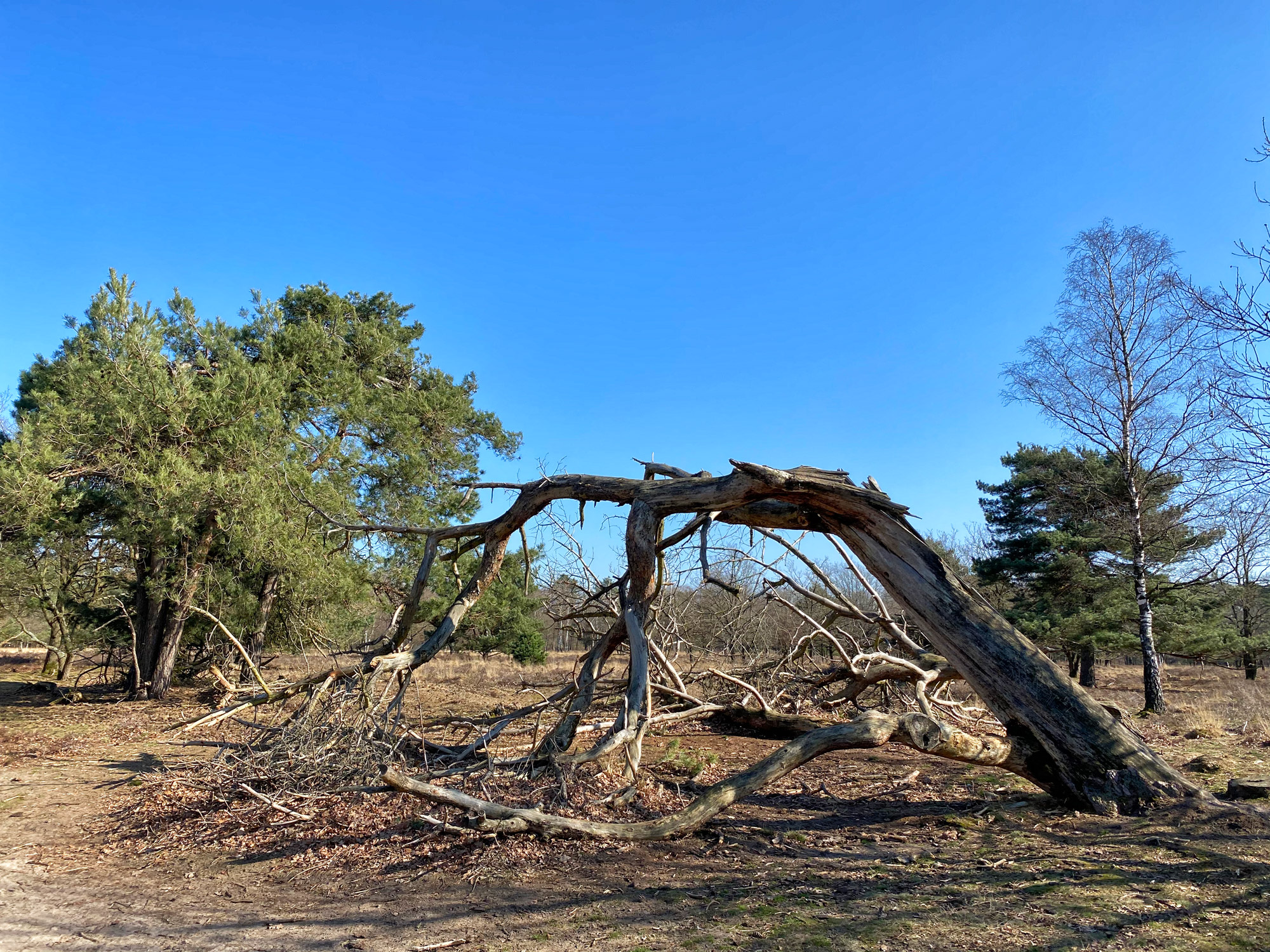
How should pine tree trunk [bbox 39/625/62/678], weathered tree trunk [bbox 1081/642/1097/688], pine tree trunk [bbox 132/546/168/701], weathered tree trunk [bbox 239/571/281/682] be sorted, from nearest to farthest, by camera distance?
weathered tree trunk [bbox 239/571/281/682], pine tree trunk [bbox 132/546/168/701], pine tree trunk [bbox 39/625/62/678], weathered tree trunk [bbox 1081/642/1097/688]

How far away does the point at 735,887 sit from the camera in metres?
3.91

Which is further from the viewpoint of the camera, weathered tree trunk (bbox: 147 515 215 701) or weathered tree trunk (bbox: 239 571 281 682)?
weathered tree trunk (bbox: 239 571 281 682)

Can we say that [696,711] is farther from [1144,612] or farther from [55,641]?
[55,641]

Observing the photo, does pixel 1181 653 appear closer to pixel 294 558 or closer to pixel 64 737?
pixel 294 558

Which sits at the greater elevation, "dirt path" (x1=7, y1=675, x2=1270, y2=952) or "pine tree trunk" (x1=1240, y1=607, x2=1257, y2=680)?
"pine tree trunk" (x1=1240, y1=607, x2=1257, y2=680)

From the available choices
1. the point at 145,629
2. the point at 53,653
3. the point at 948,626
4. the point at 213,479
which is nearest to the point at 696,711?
the point at 948,626

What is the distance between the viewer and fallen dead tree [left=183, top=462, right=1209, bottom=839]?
4.77 metres

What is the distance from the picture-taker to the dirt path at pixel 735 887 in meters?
3.26

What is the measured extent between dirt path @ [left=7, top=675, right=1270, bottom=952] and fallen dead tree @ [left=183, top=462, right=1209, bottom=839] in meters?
0.35

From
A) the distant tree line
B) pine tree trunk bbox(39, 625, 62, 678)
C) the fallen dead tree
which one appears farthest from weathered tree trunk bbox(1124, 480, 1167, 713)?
pine tree trunk bbox(39, 625, 62, 678)

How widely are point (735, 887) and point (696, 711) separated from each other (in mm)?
3841

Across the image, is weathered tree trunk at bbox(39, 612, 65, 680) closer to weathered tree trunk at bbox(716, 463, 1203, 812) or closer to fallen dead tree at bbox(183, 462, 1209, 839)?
fallen dead tree at bbox(183, 462, 1209, 839)

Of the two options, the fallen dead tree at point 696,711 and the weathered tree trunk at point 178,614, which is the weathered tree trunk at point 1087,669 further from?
the weathered tree trunk at point 178,614

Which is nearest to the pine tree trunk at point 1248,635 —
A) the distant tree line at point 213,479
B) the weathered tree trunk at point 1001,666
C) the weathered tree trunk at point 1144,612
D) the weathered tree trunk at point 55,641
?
the weathered tree trunk at point 1144,612
